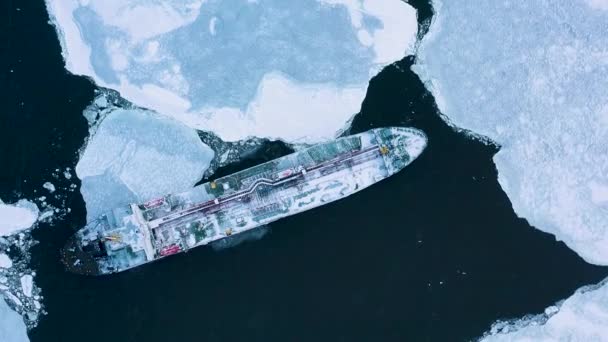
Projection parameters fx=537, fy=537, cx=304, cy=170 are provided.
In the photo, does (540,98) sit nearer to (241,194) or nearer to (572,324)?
(572,324)

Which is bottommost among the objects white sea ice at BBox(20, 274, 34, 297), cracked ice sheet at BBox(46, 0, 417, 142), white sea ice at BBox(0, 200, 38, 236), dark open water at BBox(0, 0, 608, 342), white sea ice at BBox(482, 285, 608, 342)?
white sea ice at BBox(482, 285, 608, 342)

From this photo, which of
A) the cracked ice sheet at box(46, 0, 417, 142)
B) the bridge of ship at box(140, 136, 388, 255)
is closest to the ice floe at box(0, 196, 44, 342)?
the bridge of ship at box(140, 136, 388, 255)

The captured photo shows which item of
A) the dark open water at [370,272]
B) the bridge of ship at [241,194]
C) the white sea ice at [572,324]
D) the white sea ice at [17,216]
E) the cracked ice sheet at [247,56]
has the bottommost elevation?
the white sea ice at [572,324]

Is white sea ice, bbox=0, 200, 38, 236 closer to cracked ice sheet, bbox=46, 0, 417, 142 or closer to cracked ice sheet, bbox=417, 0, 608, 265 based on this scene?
cracked ice sheet, bbox=46, 0, 417, 142

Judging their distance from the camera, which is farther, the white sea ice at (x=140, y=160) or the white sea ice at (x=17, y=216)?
the white sea ice at (x=17, y=216)

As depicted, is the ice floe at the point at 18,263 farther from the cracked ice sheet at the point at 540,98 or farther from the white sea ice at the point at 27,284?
the cracked ice sheet at the point at 540,98

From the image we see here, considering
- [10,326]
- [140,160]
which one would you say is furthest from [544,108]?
[10,326]

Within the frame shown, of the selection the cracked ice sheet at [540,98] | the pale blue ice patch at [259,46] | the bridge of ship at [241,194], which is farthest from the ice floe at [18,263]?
the cracked ice sheet at [540,98]
